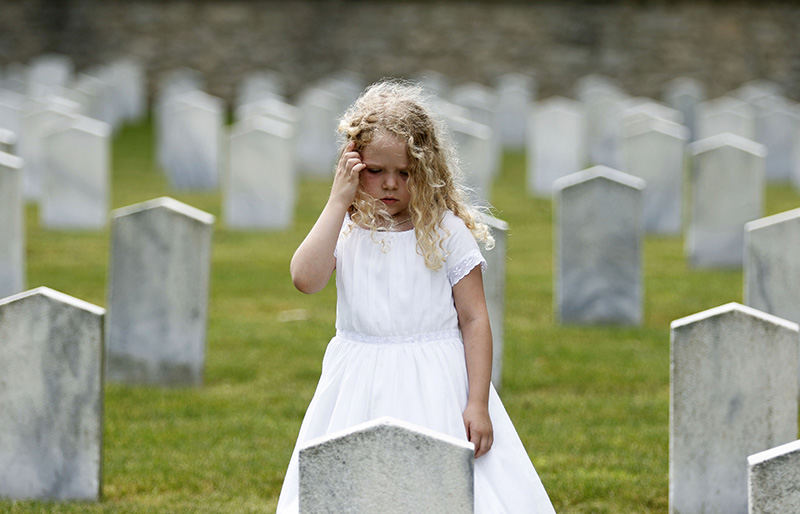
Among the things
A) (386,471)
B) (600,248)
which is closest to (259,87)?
(600,248)

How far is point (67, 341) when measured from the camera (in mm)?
5027

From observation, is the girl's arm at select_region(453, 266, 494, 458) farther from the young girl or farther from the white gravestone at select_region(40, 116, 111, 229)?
the white gravestone at select_region(40, 116, 111, 229)

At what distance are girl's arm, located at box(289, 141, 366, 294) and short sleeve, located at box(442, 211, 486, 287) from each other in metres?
0.30

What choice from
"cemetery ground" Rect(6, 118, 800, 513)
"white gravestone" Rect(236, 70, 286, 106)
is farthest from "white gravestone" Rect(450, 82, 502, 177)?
"cemetery ground" Rect(6, 118, 800, 513)

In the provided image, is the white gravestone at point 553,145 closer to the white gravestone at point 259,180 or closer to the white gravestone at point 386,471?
the white gravestone at point 259,180

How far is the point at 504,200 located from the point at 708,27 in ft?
37.8

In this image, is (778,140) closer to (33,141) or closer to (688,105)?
(688,105)

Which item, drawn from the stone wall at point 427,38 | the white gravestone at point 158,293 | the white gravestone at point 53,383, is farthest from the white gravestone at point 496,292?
the stone wall at point 427,38

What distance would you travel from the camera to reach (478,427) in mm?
3871

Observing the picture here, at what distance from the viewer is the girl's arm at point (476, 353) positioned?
3881 mm

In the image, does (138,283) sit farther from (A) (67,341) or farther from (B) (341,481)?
(B) (341,481)

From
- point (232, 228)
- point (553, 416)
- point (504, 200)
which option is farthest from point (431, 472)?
point (504, 200)

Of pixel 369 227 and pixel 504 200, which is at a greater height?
pixel 504 200

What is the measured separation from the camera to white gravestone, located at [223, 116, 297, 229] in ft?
39.9
